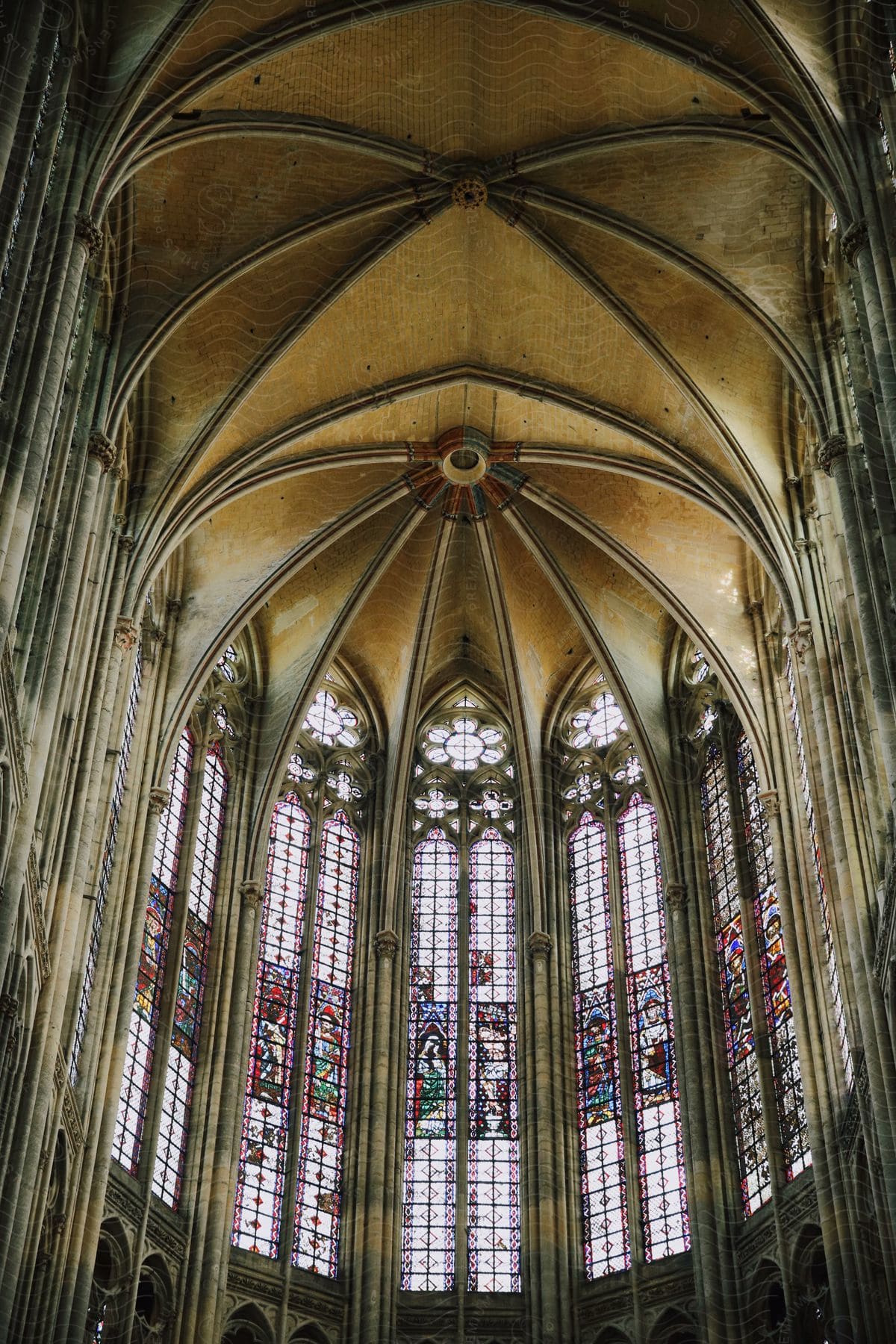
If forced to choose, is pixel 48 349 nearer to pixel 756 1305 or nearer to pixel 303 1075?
pixel 303 1075

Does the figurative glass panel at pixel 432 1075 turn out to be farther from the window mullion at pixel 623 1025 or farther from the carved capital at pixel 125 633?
the carved capital at pixel 125 633

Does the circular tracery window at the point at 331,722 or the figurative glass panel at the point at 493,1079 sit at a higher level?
the circular tracery window at the point at 331,722

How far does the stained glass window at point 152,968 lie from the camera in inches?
1111

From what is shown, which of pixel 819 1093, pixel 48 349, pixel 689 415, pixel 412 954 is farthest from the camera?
pixel 412 954

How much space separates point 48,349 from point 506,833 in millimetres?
14435

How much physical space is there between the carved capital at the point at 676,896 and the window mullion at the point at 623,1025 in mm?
1114

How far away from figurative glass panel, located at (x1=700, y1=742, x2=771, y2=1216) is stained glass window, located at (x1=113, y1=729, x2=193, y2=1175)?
25.2ft

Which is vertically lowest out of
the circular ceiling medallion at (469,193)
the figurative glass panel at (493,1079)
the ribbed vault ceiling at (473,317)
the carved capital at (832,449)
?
the figurative glass panel at (493,1079)

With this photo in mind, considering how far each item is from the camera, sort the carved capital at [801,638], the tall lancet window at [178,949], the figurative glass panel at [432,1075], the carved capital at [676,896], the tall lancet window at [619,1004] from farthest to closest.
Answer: the carved capital at [676,896] < the figurative glass panel at [432,1075] < the tall lancet window at [619,1004] < the tall lancet window at [178,949] < the carved capital at [801,638]

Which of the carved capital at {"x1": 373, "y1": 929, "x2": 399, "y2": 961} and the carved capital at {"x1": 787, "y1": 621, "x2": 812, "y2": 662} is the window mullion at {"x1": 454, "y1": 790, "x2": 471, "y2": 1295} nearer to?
the carved capital at {"x1": 373, "y1": 929, "x2": 399, "y2": 961}

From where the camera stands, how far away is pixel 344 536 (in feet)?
113

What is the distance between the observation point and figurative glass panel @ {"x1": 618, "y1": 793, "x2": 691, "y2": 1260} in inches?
1161

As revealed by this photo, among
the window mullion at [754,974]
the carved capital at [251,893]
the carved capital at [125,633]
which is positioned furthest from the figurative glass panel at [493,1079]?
the carved capital at [125,633]

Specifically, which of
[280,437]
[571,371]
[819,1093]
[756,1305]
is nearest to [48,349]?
[280,437]
